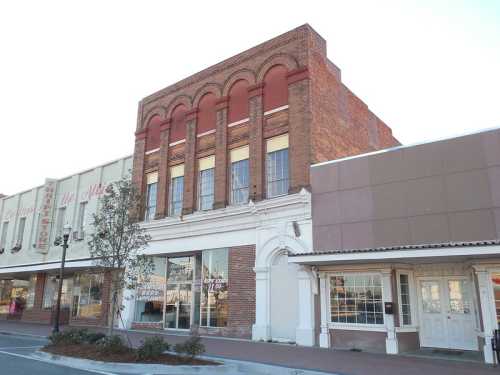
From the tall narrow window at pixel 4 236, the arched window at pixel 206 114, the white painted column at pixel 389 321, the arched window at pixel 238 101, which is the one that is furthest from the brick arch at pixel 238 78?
the tall narrow window at pixel 4 236

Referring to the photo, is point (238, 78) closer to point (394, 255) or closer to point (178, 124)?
point (178, 124)

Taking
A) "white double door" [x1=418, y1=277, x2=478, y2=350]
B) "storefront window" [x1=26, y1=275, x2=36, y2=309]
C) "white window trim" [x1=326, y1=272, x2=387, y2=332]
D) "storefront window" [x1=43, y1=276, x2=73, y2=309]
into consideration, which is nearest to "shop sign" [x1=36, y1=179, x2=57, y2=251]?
"storefront window" [x1=43, y1=276, x2=73, y2=309]

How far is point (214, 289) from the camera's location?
18.3 m

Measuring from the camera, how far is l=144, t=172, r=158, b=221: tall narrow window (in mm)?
22172

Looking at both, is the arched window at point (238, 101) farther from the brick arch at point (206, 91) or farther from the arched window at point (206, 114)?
the arched window at point (206, 114)

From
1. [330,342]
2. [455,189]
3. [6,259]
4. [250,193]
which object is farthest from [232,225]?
[6,259]

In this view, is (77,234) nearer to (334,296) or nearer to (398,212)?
(334,296)

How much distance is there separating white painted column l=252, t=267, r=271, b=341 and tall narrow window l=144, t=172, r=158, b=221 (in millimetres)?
7413

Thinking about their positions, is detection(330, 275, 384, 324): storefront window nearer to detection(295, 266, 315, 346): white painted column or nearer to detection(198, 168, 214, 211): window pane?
detection(295, 266, 315, 346): white painted column

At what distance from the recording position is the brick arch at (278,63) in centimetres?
1789

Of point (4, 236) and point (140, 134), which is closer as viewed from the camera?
point (140, 134)

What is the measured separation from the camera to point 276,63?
60.5 feet

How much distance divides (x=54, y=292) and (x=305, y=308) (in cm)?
1842

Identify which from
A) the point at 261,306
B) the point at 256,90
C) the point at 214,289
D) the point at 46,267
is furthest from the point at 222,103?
the point at 46,267
